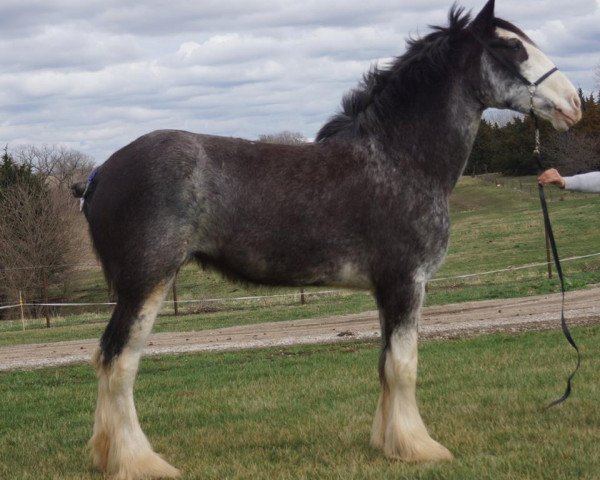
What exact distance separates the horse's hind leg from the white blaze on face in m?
3.04

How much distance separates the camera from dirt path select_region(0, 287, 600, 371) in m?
14.8

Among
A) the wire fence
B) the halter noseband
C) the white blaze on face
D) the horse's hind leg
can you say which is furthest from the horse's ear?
the wire fence

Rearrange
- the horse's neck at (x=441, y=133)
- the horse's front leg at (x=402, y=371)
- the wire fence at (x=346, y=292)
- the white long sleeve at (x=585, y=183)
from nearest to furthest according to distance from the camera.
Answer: the horse's front leg at (x=402, y=371), the horse's neck at (x=441, y=133), the white long sleeve at (x=585, y=183), the wire fence at (x=346, y=292)

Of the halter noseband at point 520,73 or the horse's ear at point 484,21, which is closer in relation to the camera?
the halter noseband at point 520,73

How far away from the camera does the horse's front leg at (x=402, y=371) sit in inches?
240

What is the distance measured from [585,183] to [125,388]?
13.3 ft

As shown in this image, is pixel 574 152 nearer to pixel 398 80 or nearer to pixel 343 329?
pixel 343 329

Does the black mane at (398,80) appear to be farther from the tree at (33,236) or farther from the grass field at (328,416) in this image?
the tree at (33,236)

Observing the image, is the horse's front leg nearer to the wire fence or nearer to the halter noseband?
the halter noseband

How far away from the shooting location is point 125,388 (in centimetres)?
587

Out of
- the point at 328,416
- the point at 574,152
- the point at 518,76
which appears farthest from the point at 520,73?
the point at 574,152

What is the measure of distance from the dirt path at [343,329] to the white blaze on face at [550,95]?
8067 mm

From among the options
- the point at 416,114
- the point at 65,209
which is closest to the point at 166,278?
the point at 416,114

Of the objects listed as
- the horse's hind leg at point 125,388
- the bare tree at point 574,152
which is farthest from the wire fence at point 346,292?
the bare tree at point 574,152
